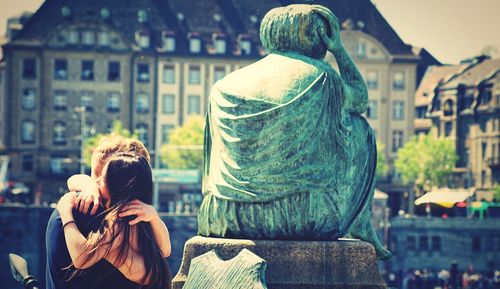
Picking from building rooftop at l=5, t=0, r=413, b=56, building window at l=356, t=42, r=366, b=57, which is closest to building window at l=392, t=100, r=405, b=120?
building rooftop at l=5, t=0, r=413, b=56

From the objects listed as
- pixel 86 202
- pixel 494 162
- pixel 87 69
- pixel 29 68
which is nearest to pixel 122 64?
pixel 87 69

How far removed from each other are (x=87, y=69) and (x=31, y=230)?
83.8 feet

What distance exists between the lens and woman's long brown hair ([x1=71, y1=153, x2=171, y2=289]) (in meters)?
9.38

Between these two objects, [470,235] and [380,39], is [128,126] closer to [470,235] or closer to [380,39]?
[380,39]

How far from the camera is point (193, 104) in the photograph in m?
102

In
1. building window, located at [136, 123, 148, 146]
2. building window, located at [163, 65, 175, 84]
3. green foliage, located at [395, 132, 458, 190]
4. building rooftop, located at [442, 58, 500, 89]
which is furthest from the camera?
building rooftop, located at [442, 58, 500, 89]

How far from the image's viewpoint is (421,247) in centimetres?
8662

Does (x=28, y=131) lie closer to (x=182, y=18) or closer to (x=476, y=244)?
(x=182, y=18)

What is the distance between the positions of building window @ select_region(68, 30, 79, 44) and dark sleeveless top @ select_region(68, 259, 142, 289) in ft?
295

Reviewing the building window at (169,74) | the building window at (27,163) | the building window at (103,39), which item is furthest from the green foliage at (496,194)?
the building window at (27,163)

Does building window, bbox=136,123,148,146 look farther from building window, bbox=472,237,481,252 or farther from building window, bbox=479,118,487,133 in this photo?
building window, bbox=472,237,481,252

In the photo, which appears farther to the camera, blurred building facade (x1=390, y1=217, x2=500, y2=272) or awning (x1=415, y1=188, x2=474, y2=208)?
blurred building facade (x1=390, y1=217, x2=500, y2=272)

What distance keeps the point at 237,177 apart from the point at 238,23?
88.8m

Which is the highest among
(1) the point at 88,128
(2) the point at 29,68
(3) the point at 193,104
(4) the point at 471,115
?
(2) the point at 29,68
